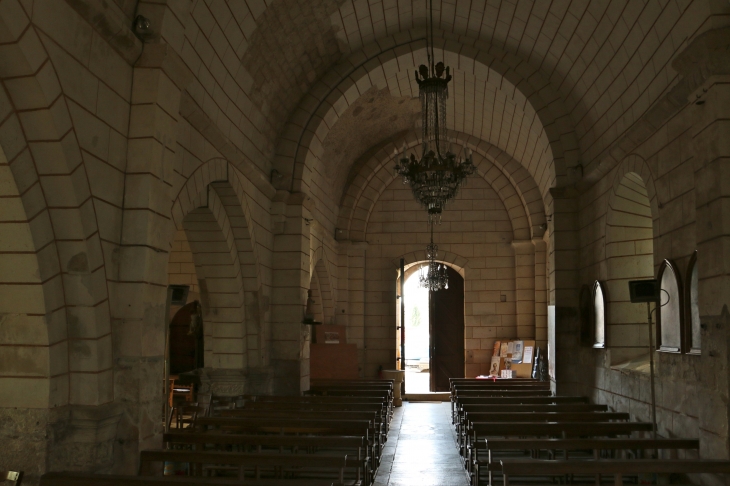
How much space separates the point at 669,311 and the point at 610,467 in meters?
2.35

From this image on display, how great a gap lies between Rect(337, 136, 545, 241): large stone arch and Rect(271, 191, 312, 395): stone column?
16.3 feet

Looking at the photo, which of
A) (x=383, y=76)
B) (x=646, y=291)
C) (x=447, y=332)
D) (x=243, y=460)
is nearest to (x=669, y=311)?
(x=646, y=291)

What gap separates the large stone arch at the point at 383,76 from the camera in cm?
967

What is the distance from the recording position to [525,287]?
1479cm

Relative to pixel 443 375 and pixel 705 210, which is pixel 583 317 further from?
pixel 443 375

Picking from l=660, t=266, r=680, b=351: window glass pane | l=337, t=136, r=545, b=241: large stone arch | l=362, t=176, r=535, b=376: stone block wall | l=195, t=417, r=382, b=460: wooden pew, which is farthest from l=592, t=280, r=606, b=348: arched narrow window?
l=362, t=176, r=535, b=376: stone block wall

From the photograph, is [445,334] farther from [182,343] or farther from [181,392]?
[181,392]

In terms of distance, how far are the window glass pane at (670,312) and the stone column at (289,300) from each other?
497 cm

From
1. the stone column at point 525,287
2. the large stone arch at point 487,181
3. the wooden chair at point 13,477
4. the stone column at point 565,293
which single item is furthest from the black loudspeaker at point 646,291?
the stone column at point 525,287

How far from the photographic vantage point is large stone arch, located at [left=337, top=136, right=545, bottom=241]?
14.4 meters

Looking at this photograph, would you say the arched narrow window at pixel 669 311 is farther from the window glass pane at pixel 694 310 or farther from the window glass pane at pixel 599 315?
the window glass pane at pixel 599 315

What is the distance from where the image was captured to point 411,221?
15.5m

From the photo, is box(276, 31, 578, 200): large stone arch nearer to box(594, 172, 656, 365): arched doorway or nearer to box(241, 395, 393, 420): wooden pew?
box(594, 172, 656, 365): arched doorway

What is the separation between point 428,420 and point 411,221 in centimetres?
556
